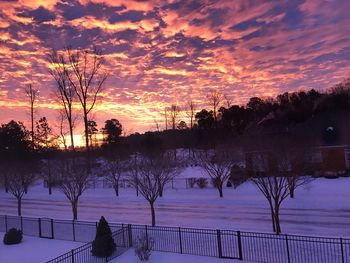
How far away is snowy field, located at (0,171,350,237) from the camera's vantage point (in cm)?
2212

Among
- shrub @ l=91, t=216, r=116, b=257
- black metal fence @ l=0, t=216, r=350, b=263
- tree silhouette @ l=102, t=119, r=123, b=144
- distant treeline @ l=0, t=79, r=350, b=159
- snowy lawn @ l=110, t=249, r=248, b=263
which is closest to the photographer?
black metal fence @ l=0, t=216, r=350, b=263

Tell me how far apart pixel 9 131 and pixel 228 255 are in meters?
53.2

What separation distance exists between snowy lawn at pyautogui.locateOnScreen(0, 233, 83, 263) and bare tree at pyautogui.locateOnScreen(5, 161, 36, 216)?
496 inches

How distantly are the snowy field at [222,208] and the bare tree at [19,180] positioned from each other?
60.6 inches

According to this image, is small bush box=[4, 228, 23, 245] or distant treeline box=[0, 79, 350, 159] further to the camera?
distant treeline box=[0, 79, 350, 159]

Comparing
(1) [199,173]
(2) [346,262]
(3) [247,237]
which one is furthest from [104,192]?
(2) [346,262]

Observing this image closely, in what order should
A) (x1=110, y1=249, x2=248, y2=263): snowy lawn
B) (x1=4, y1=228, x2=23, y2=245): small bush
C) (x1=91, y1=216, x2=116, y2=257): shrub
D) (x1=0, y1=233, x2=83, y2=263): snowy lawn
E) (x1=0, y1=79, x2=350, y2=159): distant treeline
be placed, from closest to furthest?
(x1=110, y1=249, x2=248, y2=263): snowy lawn
(x1=91, y1=216, x2=116, y2=257): shrub
(x1=0, y1=233, x2=83, y2=263): snowy lawn
(x1=4, y1=228, x2=23, y2=245): small bush
(x1=0, y1=79, x2=350, y2=159): distant treeline

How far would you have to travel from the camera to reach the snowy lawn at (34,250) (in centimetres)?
1817

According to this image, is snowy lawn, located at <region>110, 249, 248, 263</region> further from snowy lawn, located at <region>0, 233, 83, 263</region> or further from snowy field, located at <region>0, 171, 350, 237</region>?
snowy field, located at <region>0, 171, 350, 237</region>

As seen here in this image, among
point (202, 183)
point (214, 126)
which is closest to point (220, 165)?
point (202, 183)

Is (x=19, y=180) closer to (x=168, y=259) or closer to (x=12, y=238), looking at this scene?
(x=12, y=238)

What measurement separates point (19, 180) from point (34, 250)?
71.8 feet

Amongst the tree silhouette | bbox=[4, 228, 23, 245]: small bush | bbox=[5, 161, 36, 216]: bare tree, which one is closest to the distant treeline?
the tree silhouette

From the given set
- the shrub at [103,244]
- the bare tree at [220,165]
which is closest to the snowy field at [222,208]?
the bare tree at [220,165]
